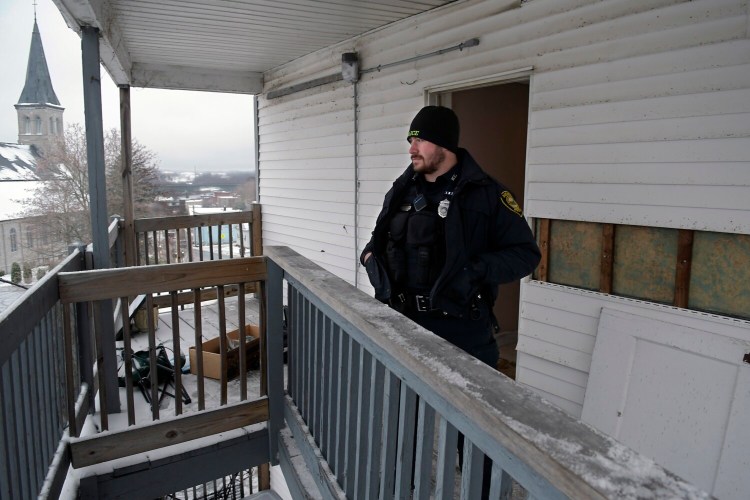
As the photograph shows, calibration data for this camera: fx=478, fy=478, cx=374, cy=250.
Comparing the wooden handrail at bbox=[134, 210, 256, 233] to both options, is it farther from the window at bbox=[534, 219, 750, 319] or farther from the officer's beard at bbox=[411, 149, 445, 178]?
the officer's beard at bbox=[411, 149, 445, 178]

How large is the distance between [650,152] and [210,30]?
389 centimetres

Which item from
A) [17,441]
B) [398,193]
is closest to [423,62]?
[398,193]

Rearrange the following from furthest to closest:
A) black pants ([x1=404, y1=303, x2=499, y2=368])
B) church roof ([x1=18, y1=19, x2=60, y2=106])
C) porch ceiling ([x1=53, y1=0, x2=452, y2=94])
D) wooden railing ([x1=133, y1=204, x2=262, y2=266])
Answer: church roof ([x1=18, y1=19, x2=60, y2=106])
wooden railing ([x1=133, y1=204, x2=262, y2=266])
porch ceiling ([x1=53, y1=0, x2=452, y2=94])
black pants ([x1=404, y1=303, x2=499, y2=368])

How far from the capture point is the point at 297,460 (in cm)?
235

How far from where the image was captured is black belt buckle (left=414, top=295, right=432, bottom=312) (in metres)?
1.88

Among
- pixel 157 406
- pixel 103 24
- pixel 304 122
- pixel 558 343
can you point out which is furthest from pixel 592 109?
pixel 304 122

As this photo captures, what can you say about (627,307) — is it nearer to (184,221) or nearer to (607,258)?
(607,258)

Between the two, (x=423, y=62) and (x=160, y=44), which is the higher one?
(x=160, y=44)

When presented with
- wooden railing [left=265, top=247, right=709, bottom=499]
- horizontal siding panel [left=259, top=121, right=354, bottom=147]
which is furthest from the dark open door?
wooden railing [left=265, top=247, right=709, bottom=499]

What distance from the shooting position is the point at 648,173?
2543 mm

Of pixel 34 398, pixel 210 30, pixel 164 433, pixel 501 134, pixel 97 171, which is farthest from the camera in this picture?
pixel 501 134

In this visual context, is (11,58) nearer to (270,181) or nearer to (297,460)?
(270,181)

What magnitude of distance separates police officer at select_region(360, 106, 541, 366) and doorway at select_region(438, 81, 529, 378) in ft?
7.61

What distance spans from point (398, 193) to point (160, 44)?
4.16m
